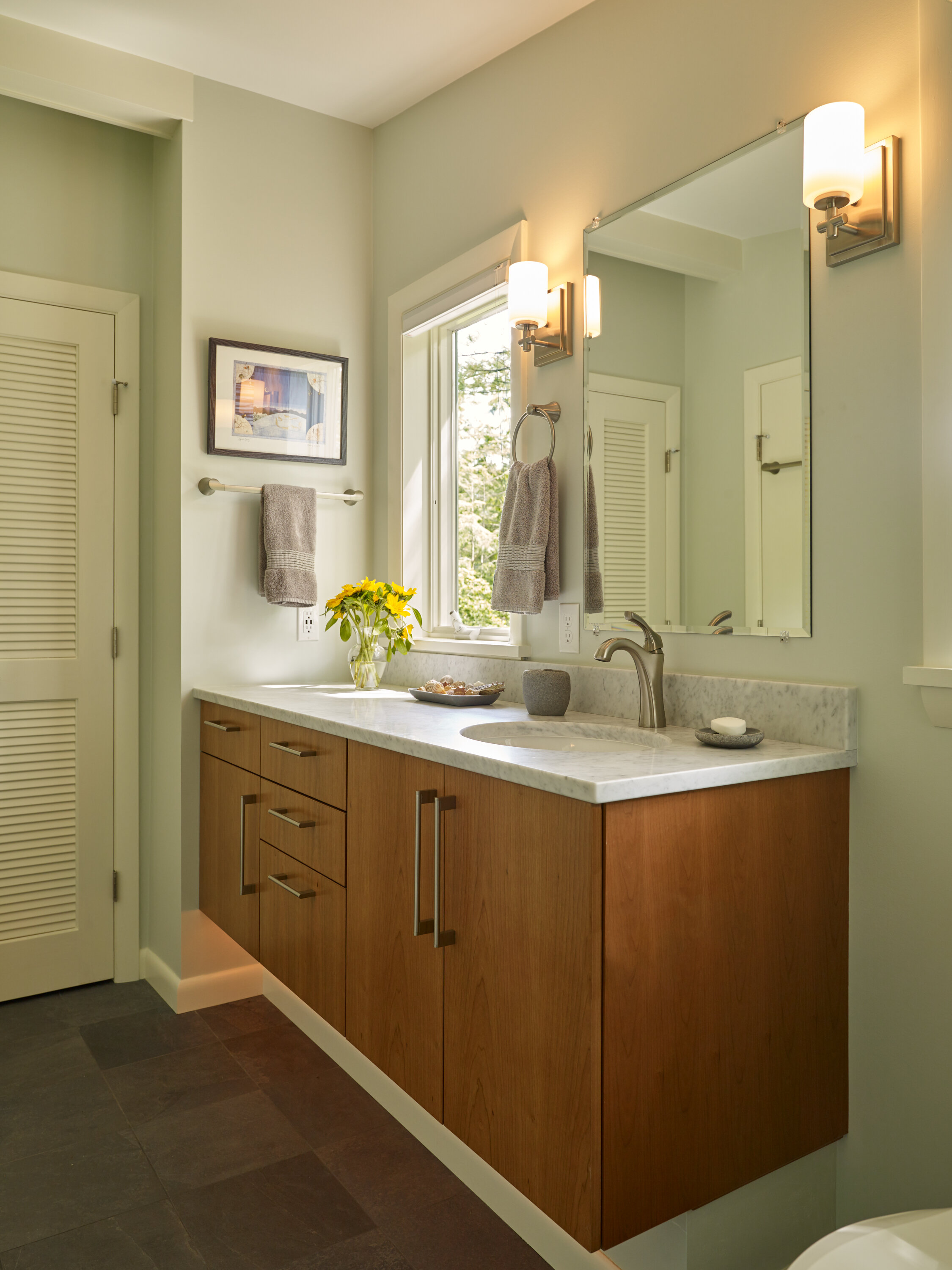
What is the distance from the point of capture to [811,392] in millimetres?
1603

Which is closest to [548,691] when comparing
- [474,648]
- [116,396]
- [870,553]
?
[474,648]

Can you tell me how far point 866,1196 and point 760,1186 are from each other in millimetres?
193

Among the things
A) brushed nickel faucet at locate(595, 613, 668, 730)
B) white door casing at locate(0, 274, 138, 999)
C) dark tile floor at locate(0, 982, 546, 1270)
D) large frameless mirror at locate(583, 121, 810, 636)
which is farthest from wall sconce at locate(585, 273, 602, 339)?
dark tile floor at locate(0, 982, 546, 1270)

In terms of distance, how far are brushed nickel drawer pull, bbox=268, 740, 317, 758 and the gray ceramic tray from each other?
1.22ft

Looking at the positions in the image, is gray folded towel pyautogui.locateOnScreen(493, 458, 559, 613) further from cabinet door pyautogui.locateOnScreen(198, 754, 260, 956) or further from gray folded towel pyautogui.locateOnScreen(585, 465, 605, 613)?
cabinet door pyautogui.locateOnScreen(198, 754, 260, 956)

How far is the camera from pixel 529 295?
213cm

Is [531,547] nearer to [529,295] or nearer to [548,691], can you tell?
[548,691]

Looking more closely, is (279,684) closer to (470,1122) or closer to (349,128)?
(470,1122)

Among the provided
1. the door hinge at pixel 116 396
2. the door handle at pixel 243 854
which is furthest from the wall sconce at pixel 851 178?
the door hinge at pixel 116 396

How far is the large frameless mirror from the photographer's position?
5.39ft

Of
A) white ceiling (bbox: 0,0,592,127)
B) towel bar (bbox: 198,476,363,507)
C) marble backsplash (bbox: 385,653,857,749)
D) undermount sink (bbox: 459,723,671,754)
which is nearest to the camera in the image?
marble backsplash (bbox: 385,653,857,749)

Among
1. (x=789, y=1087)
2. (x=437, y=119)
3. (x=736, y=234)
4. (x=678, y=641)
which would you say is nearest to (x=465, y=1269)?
(x=789, y=1087)

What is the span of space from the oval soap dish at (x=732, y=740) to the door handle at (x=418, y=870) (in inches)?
18.8

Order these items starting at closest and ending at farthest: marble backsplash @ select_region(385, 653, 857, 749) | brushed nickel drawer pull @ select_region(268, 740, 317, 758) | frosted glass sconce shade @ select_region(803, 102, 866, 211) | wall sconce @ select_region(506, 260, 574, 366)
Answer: frosted glass sconce shade @ select_region(803, 102, 866, 211)
marble backsplash @ select_region(385, 653, 857, 749)
brushed nickel drawer pull @ select_region(268, 740, 317, 758)
wall sconce @ select_region(506, 260, 574, 366)
